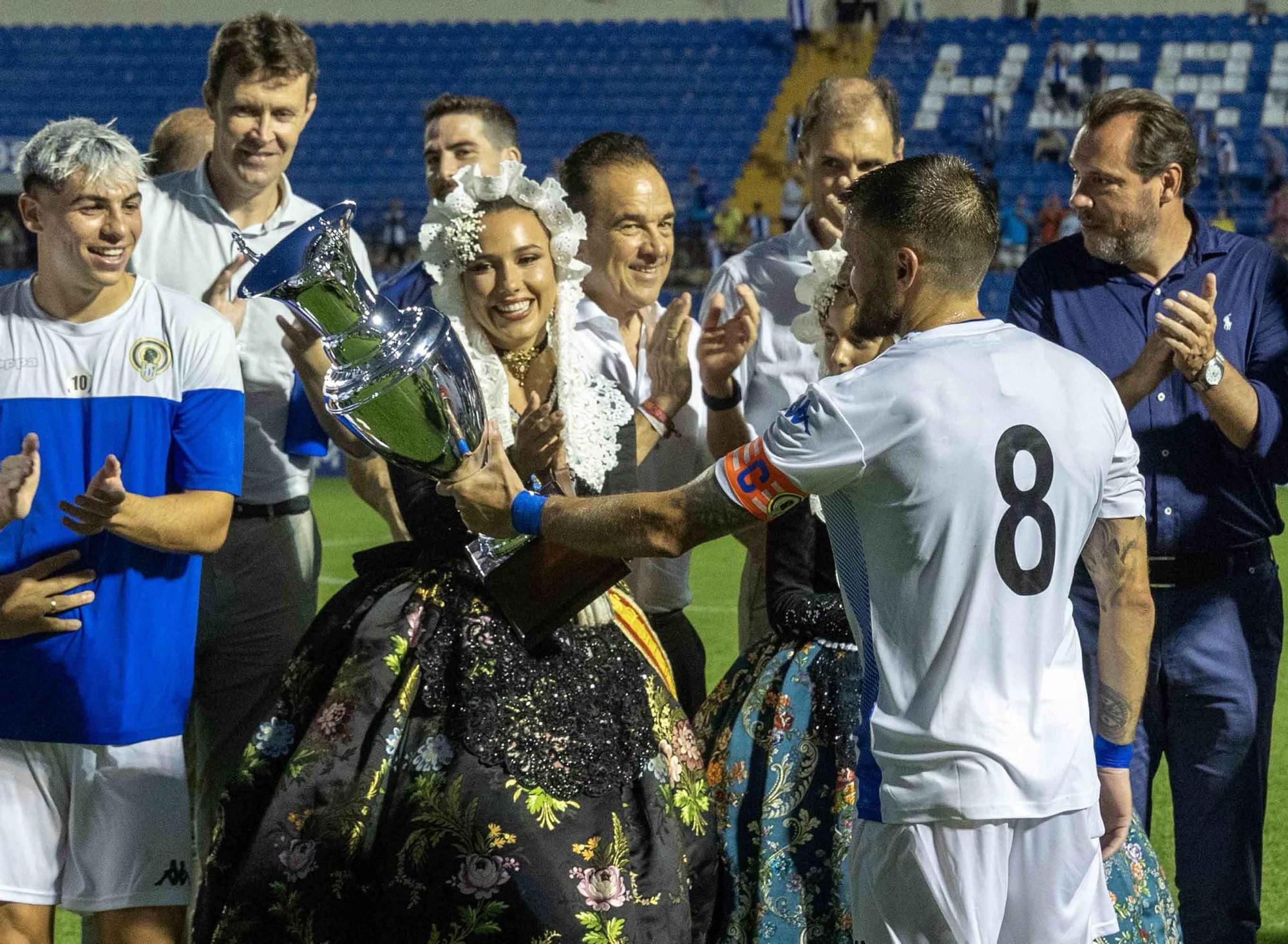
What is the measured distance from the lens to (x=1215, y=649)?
11.5ft

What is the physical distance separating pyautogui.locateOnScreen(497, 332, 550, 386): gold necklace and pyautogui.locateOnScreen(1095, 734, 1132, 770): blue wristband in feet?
4.40

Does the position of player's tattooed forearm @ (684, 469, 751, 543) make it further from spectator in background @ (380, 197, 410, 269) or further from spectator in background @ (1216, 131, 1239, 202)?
spectator in background @ (1216, 131, 1239, 202)

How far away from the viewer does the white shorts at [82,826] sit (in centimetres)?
311

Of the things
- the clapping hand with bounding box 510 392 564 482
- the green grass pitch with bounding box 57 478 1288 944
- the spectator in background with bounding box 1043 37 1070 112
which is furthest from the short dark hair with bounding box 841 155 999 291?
the spectator in background with bounding box 1043 37 1070 112

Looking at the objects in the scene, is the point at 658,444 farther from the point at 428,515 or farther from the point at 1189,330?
the point at 1189,330

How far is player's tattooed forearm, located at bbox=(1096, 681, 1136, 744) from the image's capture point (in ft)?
8.77

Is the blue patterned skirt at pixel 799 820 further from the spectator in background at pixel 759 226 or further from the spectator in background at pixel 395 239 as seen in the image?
the spectator in background at pixel 759 226

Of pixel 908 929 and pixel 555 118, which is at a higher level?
pixel 555 118

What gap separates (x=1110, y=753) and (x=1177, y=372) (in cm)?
116

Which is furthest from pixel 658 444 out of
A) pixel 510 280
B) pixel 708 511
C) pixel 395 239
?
pixel 395 239

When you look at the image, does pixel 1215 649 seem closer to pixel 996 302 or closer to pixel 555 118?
pixel 996 302

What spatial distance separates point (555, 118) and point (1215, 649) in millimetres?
20351

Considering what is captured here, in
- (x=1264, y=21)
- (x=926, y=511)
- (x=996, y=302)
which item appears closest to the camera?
(x=926, y=511)

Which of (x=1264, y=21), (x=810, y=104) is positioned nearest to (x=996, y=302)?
(x=1264, y=21)
